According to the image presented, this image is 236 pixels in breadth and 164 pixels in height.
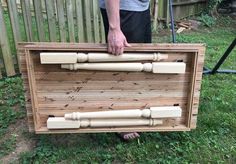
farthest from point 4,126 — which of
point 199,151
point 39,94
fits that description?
point 199,151

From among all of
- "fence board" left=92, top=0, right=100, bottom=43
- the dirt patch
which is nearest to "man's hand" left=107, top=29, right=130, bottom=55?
the dirt patch

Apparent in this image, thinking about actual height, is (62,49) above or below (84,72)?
above

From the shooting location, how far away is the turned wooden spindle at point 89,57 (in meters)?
2.04

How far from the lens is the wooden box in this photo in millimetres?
2123

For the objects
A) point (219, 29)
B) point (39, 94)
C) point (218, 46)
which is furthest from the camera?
point (219, 29)

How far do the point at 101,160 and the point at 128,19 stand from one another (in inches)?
39.0

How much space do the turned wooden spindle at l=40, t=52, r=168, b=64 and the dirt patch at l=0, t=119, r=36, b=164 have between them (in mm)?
801

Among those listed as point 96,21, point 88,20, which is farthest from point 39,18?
point 96,21

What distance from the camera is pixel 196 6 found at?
7.30m

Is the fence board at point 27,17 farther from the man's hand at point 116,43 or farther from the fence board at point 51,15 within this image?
the man's hand at point 116,43

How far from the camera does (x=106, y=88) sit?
2.23 meters

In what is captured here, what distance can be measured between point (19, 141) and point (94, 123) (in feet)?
2.33

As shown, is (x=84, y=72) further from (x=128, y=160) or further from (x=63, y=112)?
(x=128, y=160)

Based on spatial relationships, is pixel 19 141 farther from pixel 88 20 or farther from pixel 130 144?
pixel 88 20
